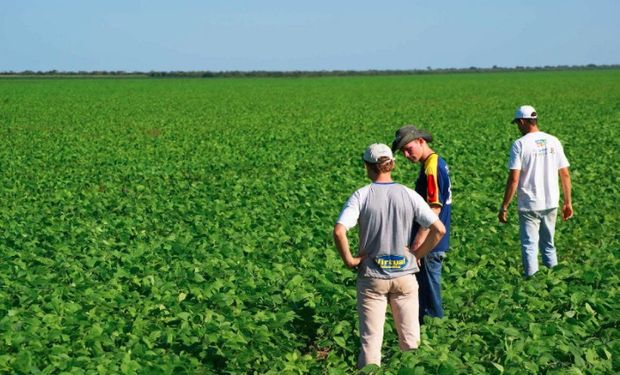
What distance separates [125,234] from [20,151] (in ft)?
48.0

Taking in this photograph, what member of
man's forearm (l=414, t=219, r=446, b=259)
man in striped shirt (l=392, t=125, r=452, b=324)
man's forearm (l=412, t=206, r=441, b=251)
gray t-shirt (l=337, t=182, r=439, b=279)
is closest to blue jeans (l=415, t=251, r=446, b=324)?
man in striped shirt (l=392, t=125, r=452, b=324)

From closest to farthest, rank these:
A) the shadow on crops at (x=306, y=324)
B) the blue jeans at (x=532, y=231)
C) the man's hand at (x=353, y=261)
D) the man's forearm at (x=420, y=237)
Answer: the man's hand at (x=353, y=261) < the man's forearm at (x=420, y=237) < the shadow on crops at (x=306, y=324) < the blue jeans at (x=532, y=231)

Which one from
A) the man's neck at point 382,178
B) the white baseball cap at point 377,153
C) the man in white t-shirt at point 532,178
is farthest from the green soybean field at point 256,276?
the white baseball cap at point 377,153

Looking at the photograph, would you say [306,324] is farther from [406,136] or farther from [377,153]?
[377,153]

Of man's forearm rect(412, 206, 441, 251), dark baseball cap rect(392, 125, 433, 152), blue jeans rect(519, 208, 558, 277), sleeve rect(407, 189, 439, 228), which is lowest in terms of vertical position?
blue jeans rect(519, 208, 558, 277)

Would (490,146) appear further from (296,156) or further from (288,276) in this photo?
(288,276)

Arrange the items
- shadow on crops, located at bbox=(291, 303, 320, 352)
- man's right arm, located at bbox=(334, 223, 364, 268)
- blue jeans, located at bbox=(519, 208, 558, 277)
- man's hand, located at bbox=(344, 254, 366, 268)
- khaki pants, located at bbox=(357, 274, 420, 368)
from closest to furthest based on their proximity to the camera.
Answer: man's right arm, located at bbox=(334, 223, 364, 268) → man's hand, located at bbox=(344, 254, 366, 268) → khaki pants, located at bbox=(357, 274, 420, 368) → shadow on crops, located at bbox=(291, 303, 320, 352) → blue jeans, located at bbox=(519, 208, 558, 277)

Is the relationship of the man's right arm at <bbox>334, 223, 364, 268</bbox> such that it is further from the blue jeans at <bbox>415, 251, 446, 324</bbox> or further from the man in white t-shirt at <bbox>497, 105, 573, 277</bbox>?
the man in white t-shirt at <bbox>497, 105, 573, 277</bbox>

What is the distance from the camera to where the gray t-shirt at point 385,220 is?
18.6 ft

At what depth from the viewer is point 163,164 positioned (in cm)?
2005

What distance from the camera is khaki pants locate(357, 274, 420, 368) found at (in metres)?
5.86

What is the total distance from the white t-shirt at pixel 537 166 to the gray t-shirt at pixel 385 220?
3051 mm

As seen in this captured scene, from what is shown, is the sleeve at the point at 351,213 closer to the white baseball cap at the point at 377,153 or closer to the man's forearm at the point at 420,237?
the white baseball cap at the point at 377,153

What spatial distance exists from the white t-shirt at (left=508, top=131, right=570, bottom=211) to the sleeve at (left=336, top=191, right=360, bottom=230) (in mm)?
3315
